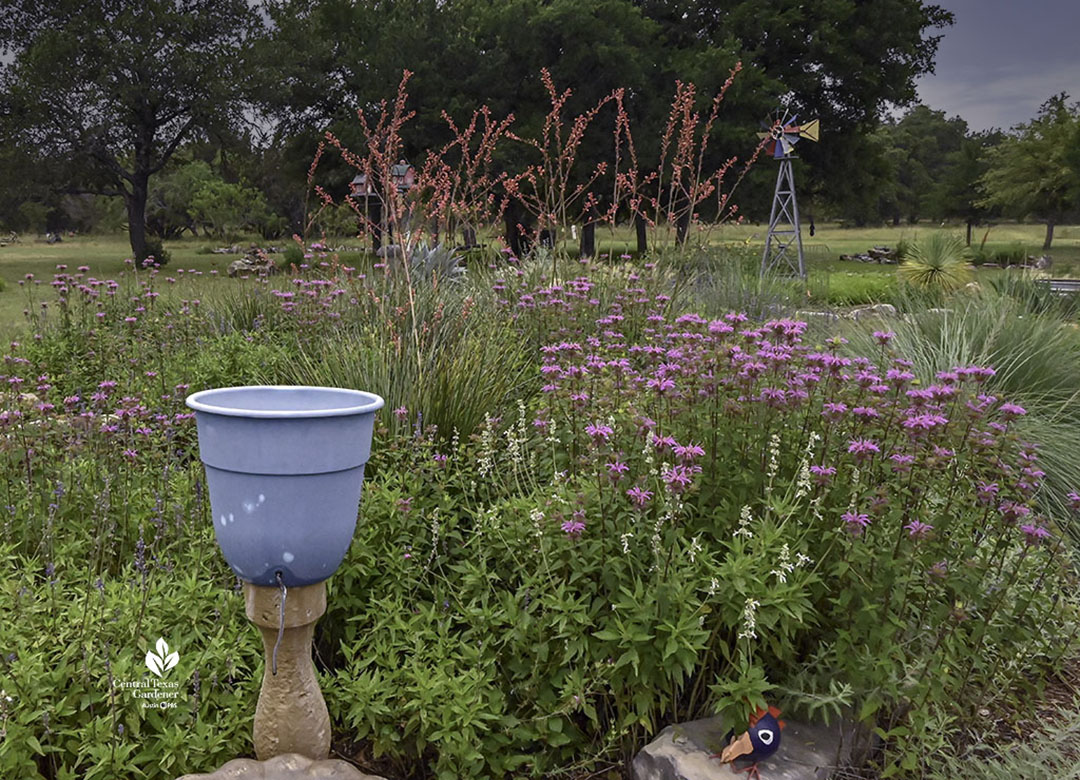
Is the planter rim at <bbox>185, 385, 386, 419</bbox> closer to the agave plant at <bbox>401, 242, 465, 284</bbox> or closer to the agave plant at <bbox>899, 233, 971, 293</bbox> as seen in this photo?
the agave plant at <bbox>401, 242, 465, 284</bbox>

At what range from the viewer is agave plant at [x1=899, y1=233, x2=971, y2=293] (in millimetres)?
14164

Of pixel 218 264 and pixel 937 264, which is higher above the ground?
pixel 937 264

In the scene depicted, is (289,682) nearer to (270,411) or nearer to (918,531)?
(270,411)

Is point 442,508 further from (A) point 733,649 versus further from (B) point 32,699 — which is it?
(B) point 32,699

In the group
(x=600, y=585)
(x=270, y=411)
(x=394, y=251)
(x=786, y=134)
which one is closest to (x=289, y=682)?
(x=270, y=411)

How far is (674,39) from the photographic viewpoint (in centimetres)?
2738

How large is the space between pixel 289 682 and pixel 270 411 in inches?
32.4

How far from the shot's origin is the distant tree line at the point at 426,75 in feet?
75.5

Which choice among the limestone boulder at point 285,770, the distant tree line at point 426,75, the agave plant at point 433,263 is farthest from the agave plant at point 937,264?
the limestone boulder at point 285,770

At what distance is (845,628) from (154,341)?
5.49 metres

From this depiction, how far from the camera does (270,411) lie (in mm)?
2162

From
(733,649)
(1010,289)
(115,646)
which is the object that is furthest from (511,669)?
(1010,289)

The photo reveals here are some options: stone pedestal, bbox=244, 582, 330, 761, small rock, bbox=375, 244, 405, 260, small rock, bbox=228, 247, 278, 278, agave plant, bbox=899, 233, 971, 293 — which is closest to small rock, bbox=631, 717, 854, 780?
stone pedestal, bbox=244, 582, 330, 761

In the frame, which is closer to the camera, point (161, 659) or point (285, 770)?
point (285, 770)
